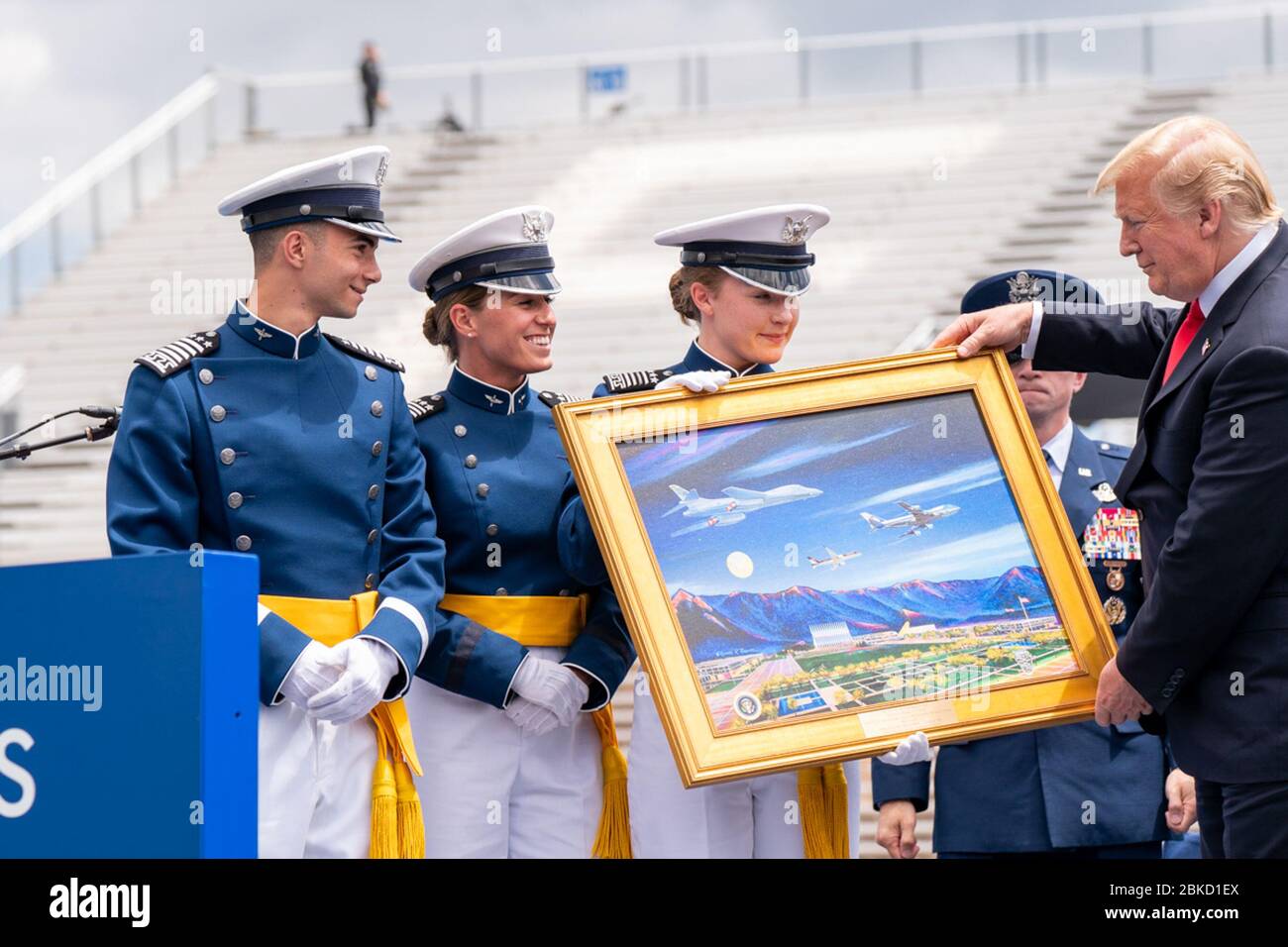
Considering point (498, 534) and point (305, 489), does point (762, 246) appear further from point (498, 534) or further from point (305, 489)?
point (305, 489)

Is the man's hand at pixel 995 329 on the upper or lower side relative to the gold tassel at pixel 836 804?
upper

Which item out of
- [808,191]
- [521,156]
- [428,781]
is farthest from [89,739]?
[521,156]

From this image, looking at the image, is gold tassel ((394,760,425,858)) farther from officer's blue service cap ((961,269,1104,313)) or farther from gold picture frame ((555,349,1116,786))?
officer's blue service cap ((961,269,1104,313))

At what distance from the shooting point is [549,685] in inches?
151

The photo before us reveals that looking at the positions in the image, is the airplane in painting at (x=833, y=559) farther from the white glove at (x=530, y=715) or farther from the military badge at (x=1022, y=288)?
the military badge at (x=1022, y=288)

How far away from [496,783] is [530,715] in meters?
0.17

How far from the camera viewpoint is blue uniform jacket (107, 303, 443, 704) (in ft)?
11.2

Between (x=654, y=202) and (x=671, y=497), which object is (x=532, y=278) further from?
(x=654, y=202)

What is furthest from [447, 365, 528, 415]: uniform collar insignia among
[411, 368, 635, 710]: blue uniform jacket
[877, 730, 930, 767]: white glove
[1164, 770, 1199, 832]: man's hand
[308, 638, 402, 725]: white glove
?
[1164, 770, 1199, 832]: man's hand

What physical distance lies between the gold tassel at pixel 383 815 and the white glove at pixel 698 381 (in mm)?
971

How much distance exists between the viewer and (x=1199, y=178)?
3199 millimetres

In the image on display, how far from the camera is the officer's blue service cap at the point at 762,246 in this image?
4094mm

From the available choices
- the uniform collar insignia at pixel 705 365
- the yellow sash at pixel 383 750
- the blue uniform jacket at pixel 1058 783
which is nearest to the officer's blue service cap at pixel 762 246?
the uniform collar insignia at pixel 705 365

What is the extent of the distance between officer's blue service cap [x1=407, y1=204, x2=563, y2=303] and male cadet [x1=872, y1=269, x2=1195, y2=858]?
1.04 metres
